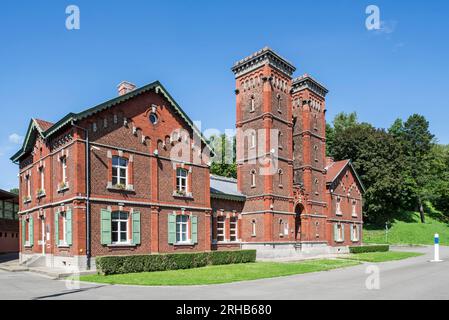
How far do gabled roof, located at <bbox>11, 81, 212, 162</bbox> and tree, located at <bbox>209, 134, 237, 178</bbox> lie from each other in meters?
32.9

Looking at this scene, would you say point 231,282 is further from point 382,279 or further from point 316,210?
point 316,210

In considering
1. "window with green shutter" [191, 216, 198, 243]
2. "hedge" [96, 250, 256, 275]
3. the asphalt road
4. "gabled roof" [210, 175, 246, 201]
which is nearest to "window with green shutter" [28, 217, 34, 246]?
the asphalt road

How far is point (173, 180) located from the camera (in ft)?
93.9

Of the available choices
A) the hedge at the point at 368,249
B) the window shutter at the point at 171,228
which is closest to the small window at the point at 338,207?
the hedge at the point at 368,249

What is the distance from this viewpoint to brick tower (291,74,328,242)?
4084 centimetres

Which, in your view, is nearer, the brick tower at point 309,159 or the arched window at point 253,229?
the arched window at point 253,229

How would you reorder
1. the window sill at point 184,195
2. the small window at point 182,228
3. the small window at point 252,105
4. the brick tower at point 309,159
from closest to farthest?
the window sill at point 184,195 < the small window at point 182,228 < the small window at point 252,105 < the brick tower at point 309,159

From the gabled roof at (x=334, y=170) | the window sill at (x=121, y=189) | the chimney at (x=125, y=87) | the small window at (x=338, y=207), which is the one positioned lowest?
the small window at (x=338, y=207)

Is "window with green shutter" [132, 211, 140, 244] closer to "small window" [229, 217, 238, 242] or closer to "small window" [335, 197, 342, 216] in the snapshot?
"small window" [229, 217, 238, 242]

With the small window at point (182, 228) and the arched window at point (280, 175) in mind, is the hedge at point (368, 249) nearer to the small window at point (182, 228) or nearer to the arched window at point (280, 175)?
the arched window at point (280, 175)

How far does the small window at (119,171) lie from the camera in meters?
25.3

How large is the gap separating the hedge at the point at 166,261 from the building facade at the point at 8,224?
25.5 metres
